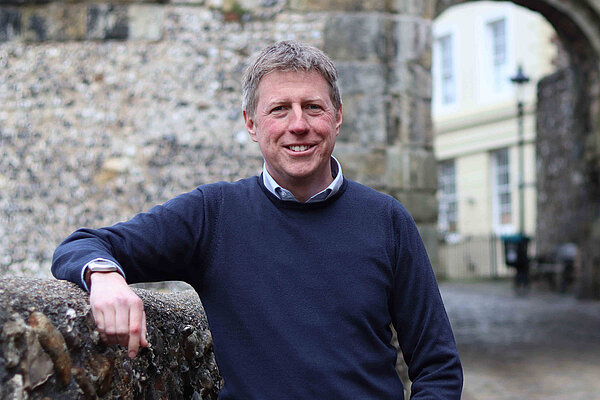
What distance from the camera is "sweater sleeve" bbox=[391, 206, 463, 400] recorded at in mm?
2014

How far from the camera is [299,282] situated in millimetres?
1975

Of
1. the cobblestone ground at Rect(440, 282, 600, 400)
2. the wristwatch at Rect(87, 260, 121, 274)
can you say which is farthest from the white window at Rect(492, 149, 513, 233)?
the wristwatch at Rect(87, 260, 121, 274)

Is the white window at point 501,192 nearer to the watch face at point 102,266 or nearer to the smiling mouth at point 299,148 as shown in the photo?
the smiling mouth at point 299,148

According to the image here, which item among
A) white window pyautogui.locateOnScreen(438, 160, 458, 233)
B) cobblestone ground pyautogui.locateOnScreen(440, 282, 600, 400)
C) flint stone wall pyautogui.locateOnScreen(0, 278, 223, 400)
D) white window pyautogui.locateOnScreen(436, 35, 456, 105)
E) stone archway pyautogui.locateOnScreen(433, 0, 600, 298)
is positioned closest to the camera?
flint stone wall pyautogui.locateOnScreen(0, 278, 223, 400)

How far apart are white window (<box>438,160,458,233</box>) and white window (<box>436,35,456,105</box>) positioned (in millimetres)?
1851

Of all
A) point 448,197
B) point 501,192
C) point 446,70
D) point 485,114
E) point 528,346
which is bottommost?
point 528,346

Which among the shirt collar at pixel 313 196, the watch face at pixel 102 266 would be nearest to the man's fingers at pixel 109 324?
the watch face at pixel 102 266

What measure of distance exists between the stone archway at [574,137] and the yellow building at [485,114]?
4146 mm

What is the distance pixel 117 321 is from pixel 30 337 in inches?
7.7

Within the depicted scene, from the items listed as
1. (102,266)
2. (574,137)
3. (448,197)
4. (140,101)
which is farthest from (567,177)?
(102,266)

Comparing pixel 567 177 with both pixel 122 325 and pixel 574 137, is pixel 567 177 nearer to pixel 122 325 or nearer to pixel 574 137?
pixel 574 137

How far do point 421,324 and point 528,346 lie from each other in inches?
242

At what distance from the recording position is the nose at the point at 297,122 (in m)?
2.10

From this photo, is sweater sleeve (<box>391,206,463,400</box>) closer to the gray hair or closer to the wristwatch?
the gray hair
